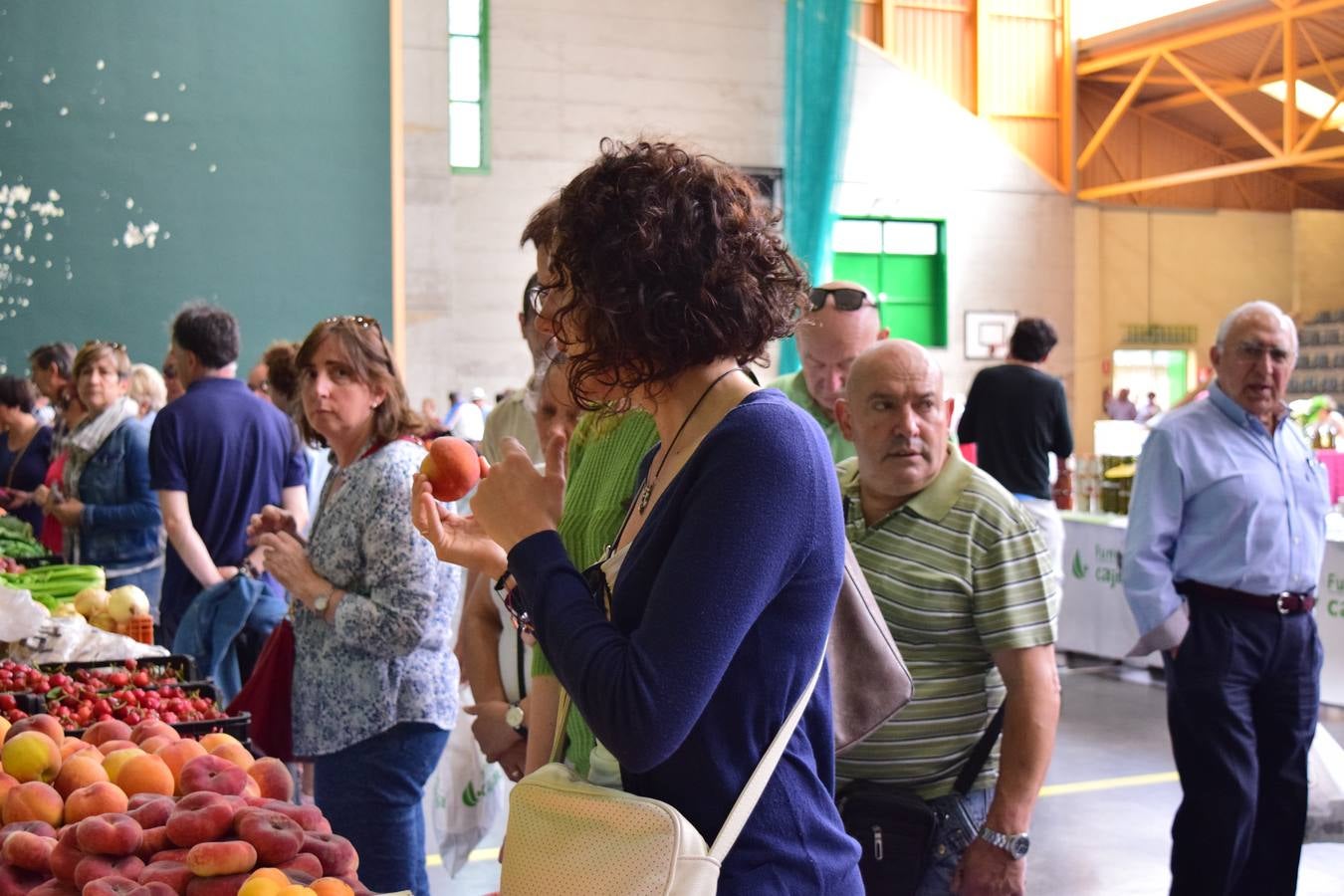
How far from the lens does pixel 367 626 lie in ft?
8.83

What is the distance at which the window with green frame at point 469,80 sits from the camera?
1606cm

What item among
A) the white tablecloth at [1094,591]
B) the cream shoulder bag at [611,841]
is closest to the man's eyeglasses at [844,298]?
the cream shoulder bag at [611,841]

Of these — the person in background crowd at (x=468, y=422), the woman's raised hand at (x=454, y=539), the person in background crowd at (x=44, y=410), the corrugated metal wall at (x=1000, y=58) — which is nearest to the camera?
the woman's raised hand at (x=454, y=539)

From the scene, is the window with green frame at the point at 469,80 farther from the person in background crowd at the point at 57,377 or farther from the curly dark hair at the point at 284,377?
the curly dark hair at the point at 284,377

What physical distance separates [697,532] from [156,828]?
847 millimetres

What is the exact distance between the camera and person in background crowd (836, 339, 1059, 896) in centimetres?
222

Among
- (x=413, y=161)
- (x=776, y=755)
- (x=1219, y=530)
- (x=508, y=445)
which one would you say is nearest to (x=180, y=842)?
(x=508, y=445)

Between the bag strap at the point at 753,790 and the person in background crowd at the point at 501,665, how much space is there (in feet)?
4.16

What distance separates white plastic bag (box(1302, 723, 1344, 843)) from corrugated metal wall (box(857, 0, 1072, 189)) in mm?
16050

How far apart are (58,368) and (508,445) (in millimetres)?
5768

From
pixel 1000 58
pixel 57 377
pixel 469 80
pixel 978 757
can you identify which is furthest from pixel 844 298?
pixel 1000 58

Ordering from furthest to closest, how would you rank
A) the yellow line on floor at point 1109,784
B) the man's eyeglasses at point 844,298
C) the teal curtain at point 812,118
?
1. the teal curtain at point 812,118
2. the yellow line on floor at point 1109,784
3. the man's eyeglasses at point 844,298

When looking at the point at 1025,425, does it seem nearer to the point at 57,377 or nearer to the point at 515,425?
the point at 515,425

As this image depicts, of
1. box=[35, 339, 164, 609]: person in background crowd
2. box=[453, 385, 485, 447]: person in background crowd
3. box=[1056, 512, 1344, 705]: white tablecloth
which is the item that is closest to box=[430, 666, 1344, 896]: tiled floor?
box=[1056, 512, 1344, 705]: white tablecloth
